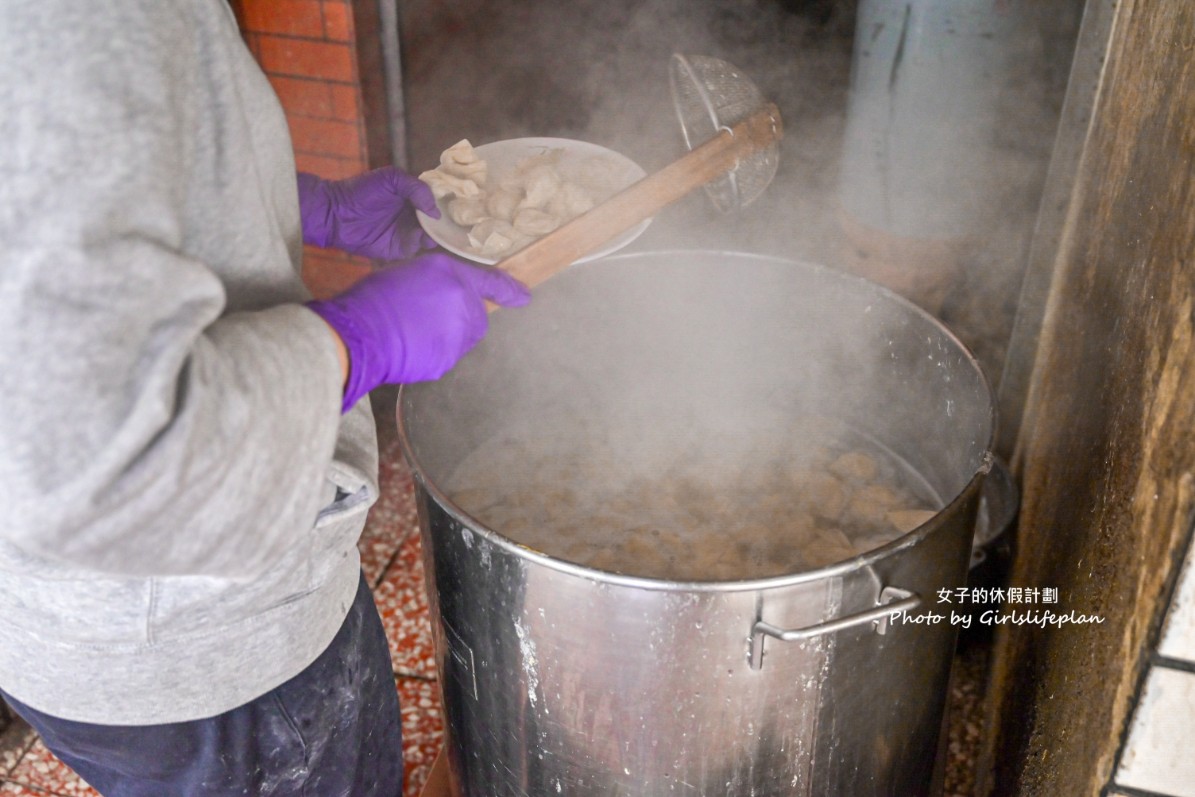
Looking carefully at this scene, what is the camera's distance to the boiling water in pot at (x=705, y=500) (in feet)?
5.28

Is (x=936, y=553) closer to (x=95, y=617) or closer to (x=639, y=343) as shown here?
(x=639, y=343)

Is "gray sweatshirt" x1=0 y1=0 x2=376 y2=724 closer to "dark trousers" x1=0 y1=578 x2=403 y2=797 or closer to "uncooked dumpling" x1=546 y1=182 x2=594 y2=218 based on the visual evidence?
"dark trousers" x1=0 y1=578 x2=403 y2=797

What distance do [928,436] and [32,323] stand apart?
1.43 meters

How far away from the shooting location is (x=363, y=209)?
172 cm

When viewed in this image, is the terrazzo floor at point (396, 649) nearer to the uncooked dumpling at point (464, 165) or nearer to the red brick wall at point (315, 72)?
the red brick wall at point (315, 72)

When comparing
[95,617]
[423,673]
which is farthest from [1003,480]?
[95,617]

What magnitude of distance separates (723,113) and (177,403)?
1.13 meters

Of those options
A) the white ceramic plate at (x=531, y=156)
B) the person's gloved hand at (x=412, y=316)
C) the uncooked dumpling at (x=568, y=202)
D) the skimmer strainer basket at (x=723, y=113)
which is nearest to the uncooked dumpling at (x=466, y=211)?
the white ceramic plate at (x=531, y=156)

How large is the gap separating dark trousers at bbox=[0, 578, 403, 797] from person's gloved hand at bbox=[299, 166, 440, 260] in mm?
617

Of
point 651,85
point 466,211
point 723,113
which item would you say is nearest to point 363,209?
point 466,211

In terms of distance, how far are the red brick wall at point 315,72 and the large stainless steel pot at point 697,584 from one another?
1042mm

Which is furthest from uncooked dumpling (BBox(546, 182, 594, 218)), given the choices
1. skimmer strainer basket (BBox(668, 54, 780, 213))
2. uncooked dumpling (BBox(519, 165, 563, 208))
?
skimmer strainer basket (BBox(668, 54, 780, 213))

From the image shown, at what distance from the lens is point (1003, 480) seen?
7.30 ft

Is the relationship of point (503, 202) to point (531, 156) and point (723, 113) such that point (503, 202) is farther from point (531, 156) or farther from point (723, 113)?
point (723, 113)
